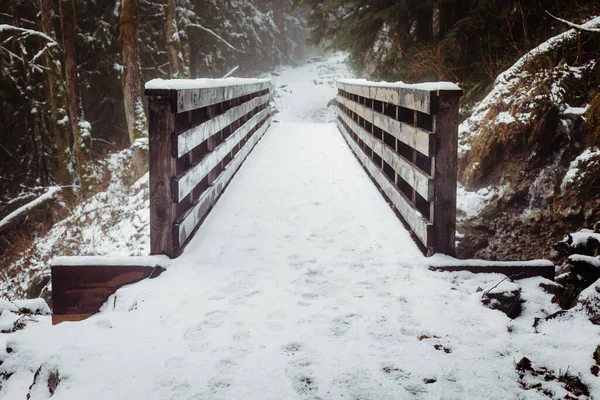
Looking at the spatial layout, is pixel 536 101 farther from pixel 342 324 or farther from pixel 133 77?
pixel 133 77

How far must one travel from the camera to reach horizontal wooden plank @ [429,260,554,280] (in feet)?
11.5

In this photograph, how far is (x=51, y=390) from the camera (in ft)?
7.80

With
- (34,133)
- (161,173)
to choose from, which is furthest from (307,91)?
(161,173)

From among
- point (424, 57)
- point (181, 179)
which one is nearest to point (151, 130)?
point (181, 179)

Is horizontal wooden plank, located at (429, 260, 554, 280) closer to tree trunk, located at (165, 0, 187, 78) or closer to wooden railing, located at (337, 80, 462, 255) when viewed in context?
wooden railing, located at (337, 80, 462, 255)

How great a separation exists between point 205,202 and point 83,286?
1.68 m

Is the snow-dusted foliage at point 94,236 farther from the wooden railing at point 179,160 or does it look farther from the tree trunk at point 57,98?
the tree trunk at point 57,98

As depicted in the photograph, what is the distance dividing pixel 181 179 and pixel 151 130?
17.3 inches

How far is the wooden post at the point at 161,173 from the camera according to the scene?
149 inches

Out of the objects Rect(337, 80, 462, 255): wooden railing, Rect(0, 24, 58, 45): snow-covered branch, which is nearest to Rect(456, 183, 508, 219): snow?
Rect(337, 80, 462, 255): wooden railing

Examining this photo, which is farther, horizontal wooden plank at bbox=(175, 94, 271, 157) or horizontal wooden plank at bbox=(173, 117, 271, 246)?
horizontal wooden plank at bbox=(173, 117, 271, 246)

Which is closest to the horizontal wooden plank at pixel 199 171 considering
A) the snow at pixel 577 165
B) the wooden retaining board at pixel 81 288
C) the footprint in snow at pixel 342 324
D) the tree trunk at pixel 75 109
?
the wooden retaining board at pixel 81 288

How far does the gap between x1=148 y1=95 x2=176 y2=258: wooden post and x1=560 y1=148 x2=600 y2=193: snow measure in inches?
170

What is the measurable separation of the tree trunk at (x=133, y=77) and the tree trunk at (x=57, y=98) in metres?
1.85
